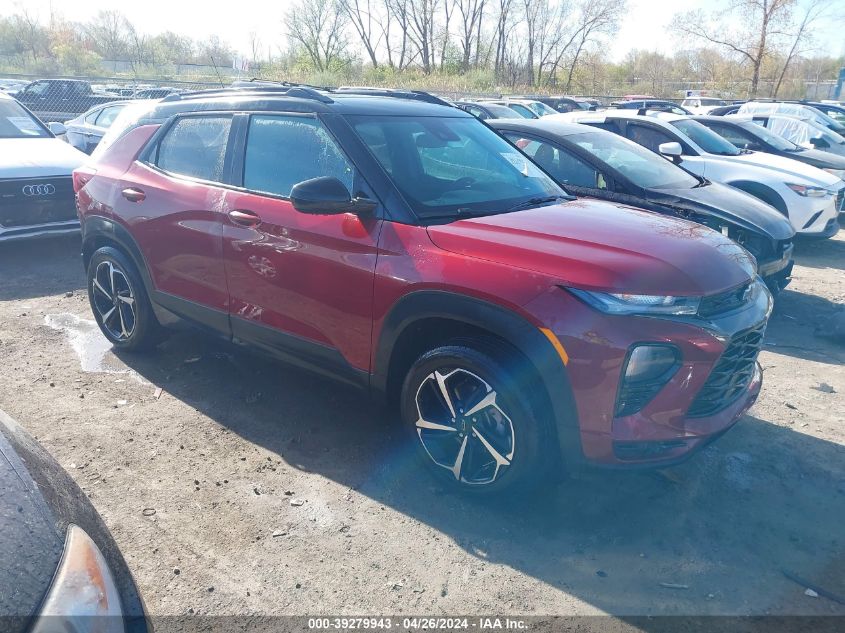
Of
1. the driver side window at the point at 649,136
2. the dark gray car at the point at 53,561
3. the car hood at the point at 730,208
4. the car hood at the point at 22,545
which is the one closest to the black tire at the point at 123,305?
the dark gray car at the point at 53,561

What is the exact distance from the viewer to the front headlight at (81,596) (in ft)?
4.84

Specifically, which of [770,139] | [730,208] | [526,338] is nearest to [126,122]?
[526,338]

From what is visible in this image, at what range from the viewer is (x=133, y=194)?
14.7 ft

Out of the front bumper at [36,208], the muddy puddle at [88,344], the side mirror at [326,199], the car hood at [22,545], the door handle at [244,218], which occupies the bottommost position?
the muddy puddle at [88,344]

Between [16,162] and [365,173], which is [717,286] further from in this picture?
[16,162]

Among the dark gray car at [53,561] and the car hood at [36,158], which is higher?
the car hood at [36,158]

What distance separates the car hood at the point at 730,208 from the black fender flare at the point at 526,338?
3.77 m

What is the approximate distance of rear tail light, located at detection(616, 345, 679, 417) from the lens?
8.87ft

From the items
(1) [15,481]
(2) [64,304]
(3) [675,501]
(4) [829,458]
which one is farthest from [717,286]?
(2) [64,304]

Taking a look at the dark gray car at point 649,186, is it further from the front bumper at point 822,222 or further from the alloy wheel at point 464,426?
the alloy wheel at point 464,426

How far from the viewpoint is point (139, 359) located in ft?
16.3

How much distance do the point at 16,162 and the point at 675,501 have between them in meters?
7.48

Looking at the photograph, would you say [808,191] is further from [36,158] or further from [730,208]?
[36,158]

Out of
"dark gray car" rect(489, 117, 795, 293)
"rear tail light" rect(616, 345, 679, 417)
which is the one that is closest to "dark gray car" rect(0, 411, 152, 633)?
"rear tail light" rect(616, 345, 679, 417)
